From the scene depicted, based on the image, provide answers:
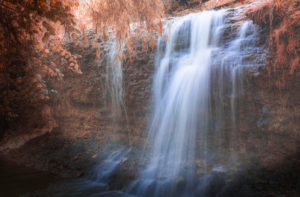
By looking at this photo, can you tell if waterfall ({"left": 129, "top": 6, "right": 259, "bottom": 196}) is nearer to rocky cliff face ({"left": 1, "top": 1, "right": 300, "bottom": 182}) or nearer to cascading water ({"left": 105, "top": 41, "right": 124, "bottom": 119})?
rocky cliff face ({"left": 1, "top": 1, "right": 300, "bottom": 182})

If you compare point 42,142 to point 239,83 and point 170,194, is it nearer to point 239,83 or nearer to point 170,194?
point 170,194

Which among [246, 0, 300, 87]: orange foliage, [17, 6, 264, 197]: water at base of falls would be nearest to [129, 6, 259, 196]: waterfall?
[17, 6, 264, 197]: water at base of falls

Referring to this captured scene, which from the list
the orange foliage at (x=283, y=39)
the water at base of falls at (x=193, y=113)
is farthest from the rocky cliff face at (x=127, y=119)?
the water at base of falls at (x=193, y=113)

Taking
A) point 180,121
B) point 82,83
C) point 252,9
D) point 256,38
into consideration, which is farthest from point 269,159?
point 82,83

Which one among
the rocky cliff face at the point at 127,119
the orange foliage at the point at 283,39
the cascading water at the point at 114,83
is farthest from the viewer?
the cascading water at the point at 114,83

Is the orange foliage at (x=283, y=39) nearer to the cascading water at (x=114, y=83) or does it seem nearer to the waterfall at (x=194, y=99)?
the waterfall at (x=194, y=99)

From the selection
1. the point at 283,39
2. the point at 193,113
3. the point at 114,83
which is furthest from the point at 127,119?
the point at 283,39

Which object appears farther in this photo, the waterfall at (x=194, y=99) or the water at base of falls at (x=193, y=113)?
the waterfall at (x=194, y=99)

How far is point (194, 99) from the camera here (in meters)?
4.45

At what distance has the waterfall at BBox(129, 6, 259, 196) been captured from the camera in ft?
13.0

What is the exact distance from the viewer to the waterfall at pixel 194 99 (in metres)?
3.95

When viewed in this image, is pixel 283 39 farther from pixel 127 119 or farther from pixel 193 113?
pixel 127 119

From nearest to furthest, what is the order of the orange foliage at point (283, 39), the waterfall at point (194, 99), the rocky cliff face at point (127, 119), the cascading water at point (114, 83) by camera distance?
1. the orange foliage at point (283, 39)
2. the rocky cliff face at point (127, 119)
3. the waterfall at point (194, 99)
4. the cascading water at point (114, 83)

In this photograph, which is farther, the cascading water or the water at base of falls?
the cascading water
